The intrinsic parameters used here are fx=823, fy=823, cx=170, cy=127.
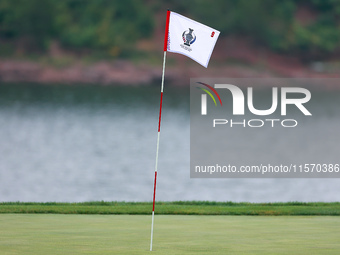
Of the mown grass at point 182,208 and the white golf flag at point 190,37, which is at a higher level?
the white golf flag at point 190,37

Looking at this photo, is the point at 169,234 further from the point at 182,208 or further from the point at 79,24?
the point at 79,24

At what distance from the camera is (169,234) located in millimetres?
8375

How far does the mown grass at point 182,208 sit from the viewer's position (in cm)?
1049

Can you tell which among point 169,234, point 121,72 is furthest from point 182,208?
point 121,72

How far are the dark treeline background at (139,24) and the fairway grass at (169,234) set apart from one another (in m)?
61.7

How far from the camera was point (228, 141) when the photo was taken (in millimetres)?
33750

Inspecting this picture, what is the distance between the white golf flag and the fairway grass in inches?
70.6

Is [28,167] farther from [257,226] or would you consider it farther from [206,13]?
[206,13]

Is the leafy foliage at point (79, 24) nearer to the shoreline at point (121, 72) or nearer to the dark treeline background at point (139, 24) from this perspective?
the dark treeline background at point (139, 24)

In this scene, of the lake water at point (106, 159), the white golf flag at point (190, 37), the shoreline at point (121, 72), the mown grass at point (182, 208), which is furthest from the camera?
the shoreline at point (121, 72)

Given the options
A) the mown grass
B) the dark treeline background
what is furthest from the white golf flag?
the dark treeline background

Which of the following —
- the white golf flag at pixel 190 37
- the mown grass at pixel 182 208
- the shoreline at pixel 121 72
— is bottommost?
the mown grass at pixel 182 208

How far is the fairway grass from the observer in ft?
24.4

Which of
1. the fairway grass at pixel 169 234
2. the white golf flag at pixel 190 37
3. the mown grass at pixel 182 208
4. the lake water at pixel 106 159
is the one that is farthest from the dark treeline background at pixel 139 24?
the white golf flag at pixel 190 37
